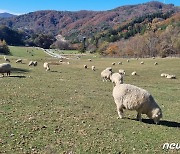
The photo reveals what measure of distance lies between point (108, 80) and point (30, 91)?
16624 millimetres

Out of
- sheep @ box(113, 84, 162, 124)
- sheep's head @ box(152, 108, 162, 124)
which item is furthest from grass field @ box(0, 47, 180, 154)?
sheep @ box(113, 84, 162, 124)

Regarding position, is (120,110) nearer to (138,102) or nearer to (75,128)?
(138,102)

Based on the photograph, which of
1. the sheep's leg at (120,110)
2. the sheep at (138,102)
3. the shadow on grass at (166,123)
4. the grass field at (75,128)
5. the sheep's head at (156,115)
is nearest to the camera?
the grass field at (75,128)

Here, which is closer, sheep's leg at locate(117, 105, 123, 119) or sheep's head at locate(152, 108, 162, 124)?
sheep's head at locate(152, 108, 162, 124)

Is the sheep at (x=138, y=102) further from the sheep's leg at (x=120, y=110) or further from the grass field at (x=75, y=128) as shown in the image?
the grass field at (x=75, y=128)

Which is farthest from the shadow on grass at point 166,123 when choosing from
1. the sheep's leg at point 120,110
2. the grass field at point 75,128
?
the sheep's leg at point 120,110

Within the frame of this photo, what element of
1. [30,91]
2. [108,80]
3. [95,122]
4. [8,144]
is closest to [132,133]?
[95,122]

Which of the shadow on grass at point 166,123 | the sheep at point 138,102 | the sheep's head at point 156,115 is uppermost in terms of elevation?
the sheep at point 138,102

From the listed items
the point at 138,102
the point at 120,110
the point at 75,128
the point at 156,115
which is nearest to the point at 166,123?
the point at 156,115

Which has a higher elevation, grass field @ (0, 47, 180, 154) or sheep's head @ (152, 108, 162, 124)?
sheep's head @ (152, 108, 162, 124)

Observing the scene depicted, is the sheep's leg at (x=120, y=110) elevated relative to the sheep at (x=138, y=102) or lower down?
lower down

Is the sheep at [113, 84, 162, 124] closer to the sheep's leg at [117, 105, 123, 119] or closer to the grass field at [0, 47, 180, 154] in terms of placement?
the sheep's leg at [117, 105, 123, 119]

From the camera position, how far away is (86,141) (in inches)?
531

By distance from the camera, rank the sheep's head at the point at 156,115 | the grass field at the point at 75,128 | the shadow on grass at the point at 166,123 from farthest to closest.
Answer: the shadow on grass at the point at 166,123, the sheep's head at the point at 156,115, the grass field at the point at 75,128
